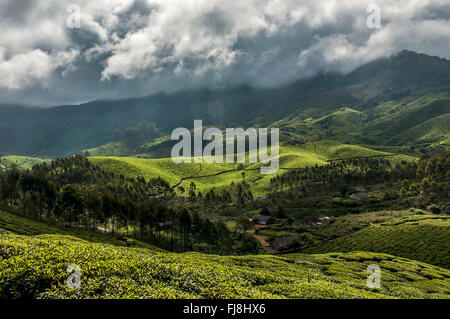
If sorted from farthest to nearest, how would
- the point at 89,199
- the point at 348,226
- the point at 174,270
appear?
the point at 348,226
the point at 89,199
the point at 174,270

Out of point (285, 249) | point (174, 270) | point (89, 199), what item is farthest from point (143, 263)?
point (285, 249)

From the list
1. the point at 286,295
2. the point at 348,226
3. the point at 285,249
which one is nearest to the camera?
the point at 286,295

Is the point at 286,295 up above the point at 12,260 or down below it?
below

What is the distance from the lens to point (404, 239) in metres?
132

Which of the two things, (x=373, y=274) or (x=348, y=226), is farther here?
(x=348, y=226)

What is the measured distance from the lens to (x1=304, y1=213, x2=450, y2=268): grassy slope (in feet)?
383

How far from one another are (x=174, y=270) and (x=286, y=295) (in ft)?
41.3

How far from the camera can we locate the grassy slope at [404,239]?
117 metres

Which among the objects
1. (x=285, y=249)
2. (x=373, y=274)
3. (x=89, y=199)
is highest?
(x=89, y=199)

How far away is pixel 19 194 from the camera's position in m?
152
